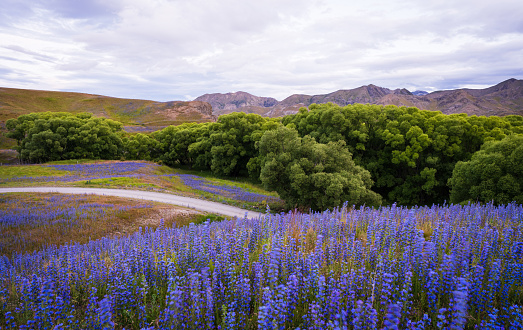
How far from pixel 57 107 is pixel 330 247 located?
173 meters

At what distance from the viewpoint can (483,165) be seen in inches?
888

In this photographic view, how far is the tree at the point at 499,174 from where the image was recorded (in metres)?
20.7

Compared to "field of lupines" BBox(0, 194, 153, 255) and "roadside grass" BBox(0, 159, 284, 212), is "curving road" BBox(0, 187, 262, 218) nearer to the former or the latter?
"roadside grass" BBox(0, 159, 284, 212)

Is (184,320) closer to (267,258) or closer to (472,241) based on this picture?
(267,258)

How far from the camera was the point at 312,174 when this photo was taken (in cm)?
2436

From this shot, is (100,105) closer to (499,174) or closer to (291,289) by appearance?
(499,174)

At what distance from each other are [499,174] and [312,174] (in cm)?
1501

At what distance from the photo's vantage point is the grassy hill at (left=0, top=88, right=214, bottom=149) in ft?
419

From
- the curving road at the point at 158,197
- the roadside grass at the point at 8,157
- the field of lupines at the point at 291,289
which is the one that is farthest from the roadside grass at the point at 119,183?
the roadside grass at the point at 8,157

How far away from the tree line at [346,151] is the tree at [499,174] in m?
0.07

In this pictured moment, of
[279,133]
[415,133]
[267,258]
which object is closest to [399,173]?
[415,133]

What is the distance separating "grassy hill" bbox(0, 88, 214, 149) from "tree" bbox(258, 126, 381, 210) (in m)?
103

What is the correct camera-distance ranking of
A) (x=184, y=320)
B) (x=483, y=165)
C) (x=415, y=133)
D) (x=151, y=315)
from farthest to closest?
(x=415, y=133) → (x=483, y=165) → (x=151, y=315) → (x=184, y=320)

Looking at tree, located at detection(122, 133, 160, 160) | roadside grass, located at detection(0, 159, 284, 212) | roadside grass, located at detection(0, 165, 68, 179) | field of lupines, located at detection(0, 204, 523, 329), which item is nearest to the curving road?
roadside grass, located at detection(0, 159, 284, 212)
